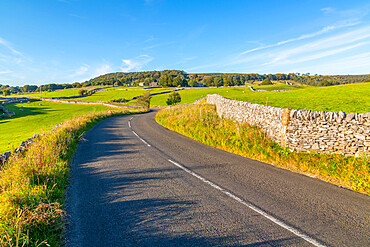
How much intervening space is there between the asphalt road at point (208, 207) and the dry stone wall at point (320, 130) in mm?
1992

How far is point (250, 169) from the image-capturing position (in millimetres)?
7078

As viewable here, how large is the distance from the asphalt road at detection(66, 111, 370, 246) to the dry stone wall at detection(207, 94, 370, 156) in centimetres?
199

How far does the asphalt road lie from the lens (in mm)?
3461

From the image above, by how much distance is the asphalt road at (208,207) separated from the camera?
3461mm

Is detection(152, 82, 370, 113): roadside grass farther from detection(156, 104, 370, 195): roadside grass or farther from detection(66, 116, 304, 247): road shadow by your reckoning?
detection(66, 116, 304, 247): road shadow

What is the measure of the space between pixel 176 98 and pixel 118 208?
52.7 meters

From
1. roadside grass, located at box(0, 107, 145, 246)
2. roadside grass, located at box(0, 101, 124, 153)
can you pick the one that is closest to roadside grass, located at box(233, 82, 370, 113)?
roadside grass, located at box(0, 107, 145, 246)

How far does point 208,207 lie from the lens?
4457 millimetres

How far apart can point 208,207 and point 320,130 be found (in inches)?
241

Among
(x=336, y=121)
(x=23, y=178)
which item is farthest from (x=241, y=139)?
(x=23, y=178)

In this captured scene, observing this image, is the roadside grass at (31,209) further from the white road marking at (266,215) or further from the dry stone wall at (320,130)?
the dry stone wall at (320,130)

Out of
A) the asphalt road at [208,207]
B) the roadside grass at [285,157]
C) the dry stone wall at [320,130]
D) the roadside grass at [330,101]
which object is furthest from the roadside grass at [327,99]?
the asphalt road at [208,207]

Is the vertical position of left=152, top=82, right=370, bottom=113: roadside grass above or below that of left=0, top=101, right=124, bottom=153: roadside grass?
above

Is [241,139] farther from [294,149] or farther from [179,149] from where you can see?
[179,149]
